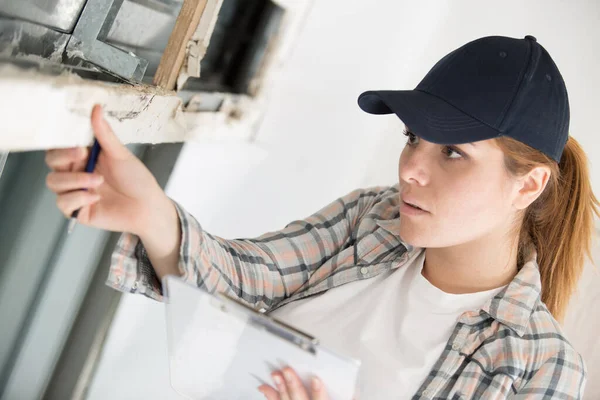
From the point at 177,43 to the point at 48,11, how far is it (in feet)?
0.98

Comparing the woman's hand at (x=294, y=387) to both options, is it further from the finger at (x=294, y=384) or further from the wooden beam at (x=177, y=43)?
the wooden beam at (x=177, y=43)

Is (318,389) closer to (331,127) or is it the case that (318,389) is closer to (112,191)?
(112,191)

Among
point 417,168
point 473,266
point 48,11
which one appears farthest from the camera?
point 473,266

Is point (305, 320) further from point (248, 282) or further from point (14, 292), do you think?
point (14, 292)

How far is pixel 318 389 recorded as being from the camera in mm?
938

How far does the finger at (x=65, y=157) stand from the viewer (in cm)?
87

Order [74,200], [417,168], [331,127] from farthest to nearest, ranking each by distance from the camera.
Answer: [331,127] → [417,168] → [74,200]

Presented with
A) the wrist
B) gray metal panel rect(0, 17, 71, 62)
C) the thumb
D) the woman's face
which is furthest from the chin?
gray metal panel rect(0, 17, 71, 62)

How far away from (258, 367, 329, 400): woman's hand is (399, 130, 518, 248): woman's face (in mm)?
340

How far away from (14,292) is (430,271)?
819mm

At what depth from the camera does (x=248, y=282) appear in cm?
120

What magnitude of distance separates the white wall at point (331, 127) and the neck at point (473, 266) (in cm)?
63

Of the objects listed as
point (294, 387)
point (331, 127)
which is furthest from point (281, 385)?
point (331, 127)

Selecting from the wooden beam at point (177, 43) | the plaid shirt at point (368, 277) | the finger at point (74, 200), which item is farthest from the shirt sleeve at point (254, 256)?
the wooden beam at point (177, 43)
